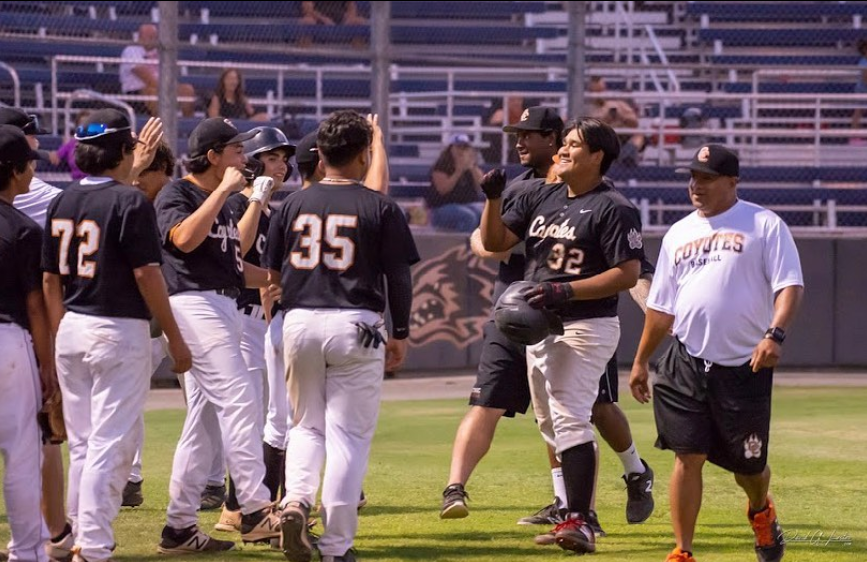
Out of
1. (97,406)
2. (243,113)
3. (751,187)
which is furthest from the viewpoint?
(751,187)

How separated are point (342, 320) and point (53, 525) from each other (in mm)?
1669

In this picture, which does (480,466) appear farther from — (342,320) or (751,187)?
(751,187)

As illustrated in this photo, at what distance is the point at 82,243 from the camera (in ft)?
20.0

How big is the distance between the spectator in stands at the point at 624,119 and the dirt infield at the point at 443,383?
276cm

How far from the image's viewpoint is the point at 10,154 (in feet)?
20.5

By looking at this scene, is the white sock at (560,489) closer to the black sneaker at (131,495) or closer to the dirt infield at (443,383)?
the black sneaker at (131,495)

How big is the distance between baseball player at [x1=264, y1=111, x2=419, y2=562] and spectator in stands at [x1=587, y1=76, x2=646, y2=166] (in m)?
10.6

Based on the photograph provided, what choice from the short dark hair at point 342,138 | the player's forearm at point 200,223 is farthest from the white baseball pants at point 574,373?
the player's forearm at point 200,223

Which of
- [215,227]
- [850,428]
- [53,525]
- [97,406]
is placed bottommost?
[850,428]

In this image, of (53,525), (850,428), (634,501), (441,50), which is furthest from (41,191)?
(441,50)

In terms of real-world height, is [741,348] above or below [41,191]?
below

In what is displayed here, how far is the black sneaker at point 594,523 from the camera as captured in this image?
23.4 ft

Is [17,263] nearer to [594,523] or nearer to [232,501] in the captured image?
[232,501]

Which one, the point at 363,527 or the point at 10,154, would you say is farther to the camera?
the point at 363,527
